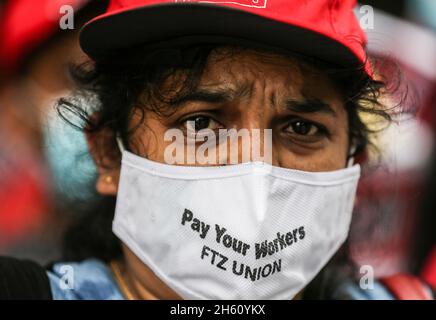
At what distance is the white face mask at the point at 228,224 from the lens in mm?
1553

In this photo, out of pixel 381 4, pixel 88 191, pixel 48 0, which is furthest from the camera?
pixel 381 4

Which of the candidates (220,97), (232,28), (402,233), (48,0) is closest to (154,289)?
(220,97)

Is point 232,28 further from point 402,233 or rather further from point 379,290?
point 402,233

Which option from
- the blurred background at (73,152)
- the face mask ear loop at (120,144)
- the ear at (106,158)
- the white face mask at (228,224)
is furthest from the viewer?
the blurred background at (73,152)

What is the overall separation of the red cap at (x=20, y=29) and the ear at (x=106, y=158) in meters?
1.19

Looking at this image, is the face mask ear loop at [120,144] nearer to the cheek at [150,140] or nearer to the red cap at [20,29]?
the cheek at [150,140]

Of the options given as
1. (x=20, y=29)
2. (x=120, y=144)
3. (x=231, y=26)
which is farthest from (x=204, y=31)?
(x=20, y=29)

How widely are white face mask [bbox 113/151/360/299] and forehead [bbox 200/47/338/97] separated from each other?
0.77ft

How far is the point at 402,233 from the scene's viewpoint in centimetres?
338

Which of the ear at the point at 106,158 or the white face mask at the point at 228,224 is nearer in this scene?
the white face mask at the point at 228,224

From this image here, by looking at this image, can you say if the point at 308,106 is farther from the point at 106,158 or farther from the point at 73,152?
the point at 73,152

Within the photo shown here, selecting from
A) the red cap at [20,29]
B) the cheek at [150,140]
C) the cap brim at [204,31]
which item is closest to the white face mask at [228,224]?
the cheek at [150,140]

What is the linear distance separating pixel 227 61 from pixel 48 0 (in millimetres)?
1641

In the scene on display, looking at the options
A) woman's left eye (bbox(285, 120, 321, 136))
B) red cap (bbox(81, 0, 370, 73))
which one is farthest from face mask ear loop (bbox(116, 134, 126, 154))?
woman's left eye (bbox(285, 120, 321, 136))
